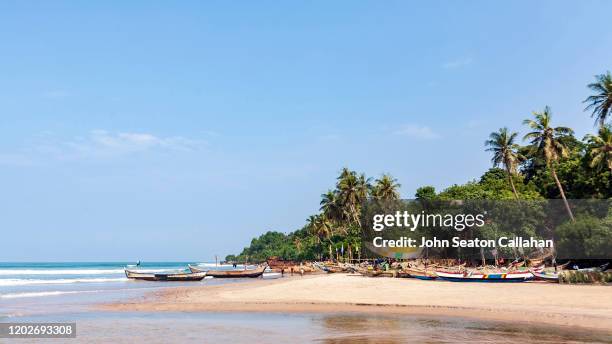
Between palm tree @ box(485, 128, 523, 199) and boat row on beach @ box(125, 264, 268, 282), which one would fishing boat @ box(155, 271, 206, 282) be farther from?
palm tree @ box(485, 128, 523, 199)

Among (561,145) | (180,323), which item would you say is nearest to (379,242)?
(561,145)

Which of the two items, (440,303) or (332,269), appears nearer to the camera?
(440,303)

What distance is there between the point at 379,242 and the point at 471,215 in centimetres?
2150

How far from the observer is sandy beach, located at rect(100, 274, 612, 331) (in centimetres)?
2294

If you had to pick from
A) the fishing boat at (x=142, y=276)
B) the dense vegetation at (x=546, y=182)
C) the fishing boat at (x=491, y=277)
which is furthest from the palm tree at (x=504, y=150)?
the fishing boat at (x=142, y=276)

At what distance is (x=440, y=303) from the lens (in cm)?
2845

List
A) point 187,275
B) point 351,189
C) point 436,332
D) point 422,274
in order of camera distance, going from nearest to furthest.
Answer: point 436,332 → point 422,274 → point 187,275 → point 351,189

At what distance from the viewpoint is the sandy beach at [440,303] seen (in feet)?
75.3

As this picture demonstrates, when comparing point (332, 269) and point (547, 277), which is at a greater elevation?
point (547, 277)

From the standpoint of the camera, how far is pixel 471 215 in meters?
64.9

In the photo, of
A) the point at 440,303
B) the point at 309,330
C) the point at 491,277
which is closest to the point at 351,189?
the point at 491,277

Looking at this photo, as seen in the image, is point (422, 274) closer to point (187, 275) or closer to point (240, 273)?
point (187, 275)

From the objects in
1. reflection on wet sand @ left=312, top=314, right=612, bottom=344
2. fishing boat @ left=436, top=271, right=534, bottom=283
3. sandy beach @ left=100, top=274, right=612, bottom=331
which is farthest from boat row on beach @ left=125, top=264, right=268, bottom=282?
reflection on wet sand @ left=312, top=314, right=612, bottom=344

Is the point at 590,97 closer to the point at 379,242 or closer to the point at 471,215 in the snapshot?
the point at 471,215
